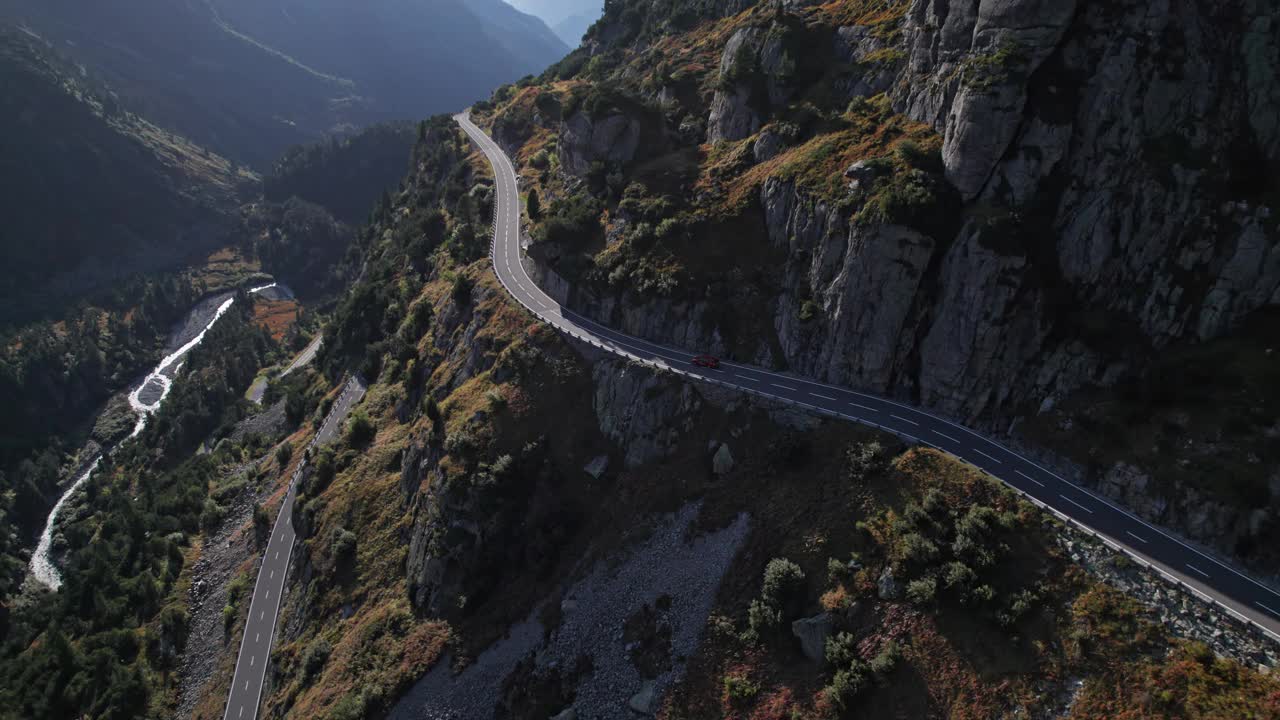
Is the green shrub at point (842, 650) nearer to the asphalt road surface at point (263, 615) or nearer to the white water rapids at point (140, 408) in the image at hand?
the asphalt road surface at point (263, 615)

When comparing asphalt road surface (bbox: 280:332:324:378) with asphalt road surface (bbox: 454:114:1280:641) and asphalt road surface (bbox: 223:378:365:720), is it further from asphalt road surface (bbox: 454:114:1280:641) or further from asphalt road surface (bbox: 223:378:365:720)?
asphalt road surface (bbox: 454:114:1280:641)

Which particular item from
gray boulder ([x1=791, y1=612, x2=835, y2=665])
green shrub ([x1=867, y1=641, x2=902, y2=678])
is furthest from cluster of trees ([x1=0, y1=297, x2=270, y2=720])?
green shrub ([x1=867, y1=641, x2=902, y2=678])

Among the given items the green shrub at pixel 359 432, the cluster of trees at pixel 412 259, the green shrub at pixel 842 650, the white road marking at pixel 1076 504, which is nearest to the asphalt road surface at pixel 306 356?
the cluster of trees at pixel 412 259

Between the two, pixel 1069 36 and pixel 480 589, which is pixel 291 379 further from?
pixel 1069 36

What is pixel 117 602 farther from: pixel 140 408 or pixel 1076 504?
pixel 140 408

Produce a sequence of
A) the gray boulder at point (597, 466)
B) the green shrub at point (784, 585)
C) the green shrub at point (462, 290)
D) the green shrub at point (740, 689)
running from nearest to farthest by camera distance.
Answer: the green shrub at point (740, 689) → the green shrub at point (784, 585) → the gray boulder at point (597, 466) → the green shrub at point (462, 290)

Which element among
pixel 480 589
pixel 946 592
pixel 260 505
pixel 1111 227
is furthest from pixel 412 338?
pixel 1111 227

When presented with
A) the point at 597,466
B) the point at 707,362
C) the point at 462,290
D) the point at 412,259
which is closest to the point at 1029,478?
the point at 707,362
